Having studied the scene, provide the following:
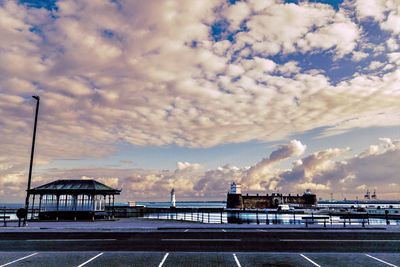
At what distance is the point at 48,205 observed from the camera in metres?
37.2

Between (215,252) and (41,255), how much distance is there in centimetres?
737

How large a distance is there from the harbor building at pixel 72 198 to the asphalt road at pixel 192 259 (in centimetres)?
2084

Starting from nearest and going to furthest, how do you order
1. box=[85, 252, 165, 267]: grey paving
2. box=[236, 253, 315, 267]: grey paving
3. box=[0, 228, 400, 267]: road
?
box=[85, 252, 165, 267]: grey paving, box=[236, 253, 315, 267]: grey paving, box=[0, 228, 400, 267]: road

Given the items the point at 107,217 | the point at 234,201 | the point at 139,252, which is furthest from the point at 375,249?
the point at 234,201

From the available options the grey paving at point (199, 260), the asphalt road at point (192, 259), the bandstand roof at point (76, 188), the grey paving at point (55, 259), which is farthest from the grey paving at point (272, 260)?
the bandstand roof at point (76, 188)

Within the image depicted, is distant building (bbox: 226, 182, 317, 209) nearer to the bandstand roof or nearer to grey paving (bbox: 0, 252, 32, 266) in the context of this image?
the bandstand roof

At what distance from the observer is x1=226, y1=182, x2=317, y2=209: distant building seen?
127750 millimetres

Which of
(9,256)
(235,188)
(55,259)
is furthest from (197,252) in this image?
(235,188)

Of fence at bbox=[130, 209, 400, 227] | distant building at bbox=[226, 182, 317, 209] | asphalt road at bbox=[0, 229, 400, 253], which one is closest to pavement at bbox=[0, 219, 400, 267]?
asphalt road at bbox=[0, 229, 400, 253]

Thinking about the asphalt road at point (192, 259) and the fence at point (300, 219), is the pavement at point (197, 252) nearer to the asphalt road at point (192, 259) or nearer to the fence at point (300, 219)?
the asphalt road at point (192, 259)

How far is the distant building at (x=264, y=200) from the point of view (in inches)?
5030

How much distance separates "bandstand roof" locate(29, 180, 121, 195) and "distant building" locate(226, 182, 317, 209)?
9371 cm

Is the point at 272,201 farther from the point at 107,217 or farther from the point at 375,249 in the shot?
the point at 375,249

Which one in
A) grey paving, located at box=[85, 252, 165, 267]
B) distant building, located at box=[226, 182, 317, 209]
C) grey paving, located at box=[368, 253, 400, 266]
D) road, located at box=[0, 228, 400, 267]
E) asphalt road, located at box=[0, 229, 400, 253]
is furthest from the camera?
distant building, located at box=[226, 182, 317, 209]
